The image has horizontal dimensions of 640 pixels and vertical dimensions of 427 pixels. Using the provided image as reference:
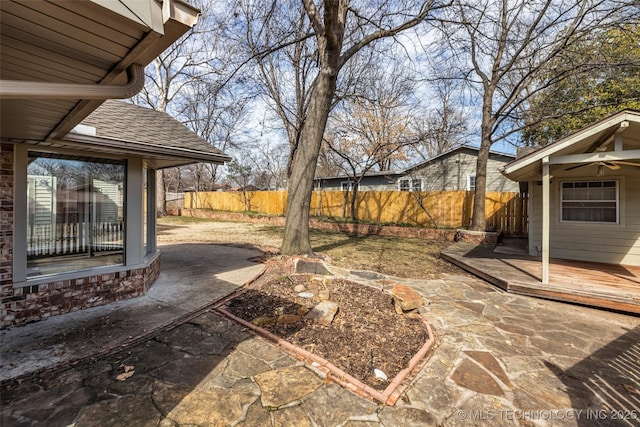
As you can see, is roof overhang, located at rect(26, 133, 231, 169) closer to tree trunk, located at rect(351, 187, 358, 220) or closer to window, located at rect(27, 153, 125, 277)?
window, located at rect(27, 153, 125, 277)

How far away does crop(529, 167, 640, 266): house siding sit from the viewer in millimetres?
5953

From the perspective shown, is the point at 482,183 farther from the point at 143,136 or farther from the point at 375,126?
the point at 143,136

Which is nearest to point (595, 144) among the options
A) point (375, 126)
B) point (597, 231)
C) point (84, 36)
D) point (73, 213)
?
point (597, 231)

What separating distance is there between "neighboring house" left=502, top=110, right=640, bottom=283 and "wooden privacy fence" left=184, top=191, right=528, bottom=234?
12.8 ft

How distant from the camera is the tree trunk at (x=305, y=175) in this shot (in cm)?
619

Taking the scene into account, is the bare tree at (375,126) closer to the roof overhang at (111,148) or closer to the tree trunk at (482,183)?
the tree trunk at (482,183)

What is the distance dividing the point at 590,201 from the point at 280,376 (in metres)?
8.19

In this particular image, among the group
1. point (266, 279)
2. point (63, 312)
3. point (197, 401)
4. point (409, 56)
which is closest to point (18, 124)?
point (63, 312)

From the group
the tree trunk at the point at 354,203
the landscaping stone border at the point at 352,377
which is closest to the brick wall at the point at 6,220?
the landscaping stone border at the point at 352,377

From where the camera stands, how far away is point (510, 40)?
7031 mm

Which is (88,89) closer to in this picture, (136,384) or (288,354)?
(136,384)

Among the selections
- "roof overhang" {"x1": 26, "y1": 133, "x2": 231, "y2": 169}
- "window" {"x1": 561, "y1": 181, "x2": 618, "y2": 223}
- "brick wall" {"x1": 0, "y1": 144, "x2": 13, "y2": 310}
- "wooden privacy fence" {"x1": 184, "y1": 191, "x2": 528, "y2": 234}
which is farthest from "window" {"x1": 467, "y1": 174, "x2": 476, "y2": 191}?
"brick wall" {"x1": 0, "y1": 144, "x2": 13, "y2": 310}

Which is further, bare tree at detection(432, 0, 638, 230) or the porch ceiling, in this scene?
bare tree at detection(432, 0, 638, 230)

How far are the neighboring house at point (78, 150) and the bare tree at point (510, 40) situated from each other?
23.8 feet
